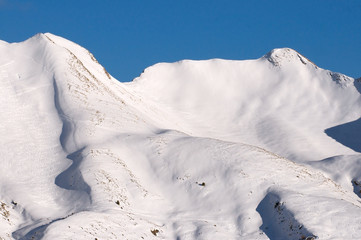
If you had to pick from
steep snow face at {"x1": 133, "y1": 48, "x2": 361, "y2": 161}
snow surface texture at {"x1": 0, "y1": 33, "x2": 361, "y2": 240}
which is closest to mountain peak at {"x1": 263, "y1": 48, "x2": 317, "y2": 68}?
steep snow face at {"x1": 133, "y1": 48, "x2": 361, "y2": 161}

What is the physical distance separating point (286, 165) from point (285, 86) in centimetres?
4792

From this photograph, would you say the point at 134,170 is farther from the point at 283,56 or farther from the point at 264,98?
the point at 283,56

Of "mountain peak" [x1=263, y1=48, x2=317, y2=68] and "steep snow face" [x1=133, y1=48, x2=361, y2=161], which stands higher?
"mountain peak" [x1=263, y1=48, x2=317, y2=68]

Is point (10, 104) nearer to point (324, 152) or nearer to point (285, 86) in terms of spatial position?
point (324, 152)

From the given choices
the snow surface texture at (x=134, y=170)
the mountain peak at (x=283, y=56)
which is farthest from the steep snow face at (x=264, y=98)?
the snow surface texture at (x=134, y=170)

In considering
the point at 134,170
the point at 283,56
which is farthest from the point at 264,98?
the point at 134,170

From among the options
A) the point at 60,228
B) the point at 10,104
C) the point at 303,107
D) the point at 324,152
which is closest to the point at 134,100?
the point at 10,104

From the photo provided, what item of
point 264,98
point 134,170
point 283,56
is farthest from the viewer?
point 283,56

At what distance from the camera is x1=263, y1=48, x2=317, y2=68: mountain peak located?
106 meters

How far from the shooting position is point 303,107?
94.9 meters

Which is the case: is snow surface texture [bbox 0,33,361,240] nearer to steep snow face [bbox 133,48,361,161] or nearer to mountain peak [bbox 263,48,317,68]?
steep snow face [bbox 133,48,361,161]

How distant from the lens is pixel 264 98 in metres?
96.1

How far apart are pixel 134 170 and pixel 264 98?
1927 inches

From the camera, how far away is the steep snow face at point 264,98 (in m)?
83.2
